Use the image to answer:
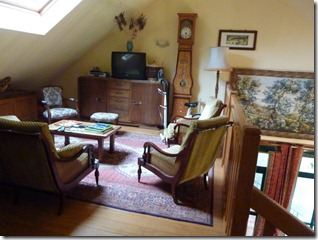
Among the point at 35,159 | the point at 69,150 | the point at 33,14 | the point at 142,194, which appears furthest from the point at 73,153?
the point at 33,14

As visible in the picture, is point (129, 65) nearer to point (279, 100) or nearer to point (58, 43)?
point (58, 43)

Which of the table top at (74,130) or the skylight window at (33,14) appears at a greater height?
the skylight window at (33,14)

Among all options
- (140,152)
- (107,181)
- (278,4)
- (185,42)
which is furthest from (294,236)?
(278,4)

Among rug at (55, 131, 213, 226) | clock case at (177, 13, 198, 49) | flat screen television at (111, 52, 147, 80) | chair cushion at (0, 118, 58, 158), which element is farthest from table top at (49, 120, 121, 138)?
clock case at (177, 13, 198, 49)

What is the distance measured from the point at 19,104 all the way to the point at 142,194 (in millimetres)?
3262

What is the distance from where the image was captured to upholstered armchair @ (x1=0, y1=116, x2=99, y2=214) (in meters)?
1.87

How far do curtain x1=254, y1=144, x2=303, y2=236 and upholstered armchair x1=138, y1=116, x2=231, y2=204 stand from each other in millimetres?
2602

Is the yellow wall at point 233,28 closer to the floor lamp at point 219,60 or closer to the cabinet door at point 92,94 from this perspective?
the floor lamp at point 219,60

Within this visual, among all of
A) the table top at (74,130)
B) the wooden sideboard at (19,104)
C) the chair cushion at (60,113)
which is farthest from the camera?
the chair cushion at (60,113)

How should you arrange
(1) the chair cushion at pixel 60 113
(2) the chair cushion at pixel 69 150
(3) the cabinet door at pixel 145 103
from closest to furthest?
(2) the chair cushion at pixel 69 150 < (1) the chair cushion at pixel 60 113 < (3) the cabinet door at pixel 145 103

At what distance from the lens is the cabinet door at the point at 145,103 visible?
4664 mm

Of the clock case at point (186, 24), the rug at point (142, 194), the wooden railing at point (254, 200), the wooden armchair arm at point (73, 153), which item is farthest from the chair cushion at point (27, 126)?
the clock case at point (186, 24)

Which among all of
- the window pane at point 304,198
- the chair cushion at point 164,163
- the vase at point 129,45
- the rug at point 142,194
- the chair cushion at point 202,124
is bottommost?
the window pane at point 304,198

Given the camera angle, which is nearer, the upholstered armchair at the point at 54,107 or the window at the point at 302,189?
the upholstered armchair at the point at 54,107
